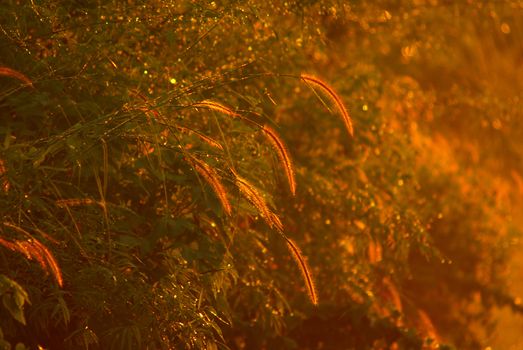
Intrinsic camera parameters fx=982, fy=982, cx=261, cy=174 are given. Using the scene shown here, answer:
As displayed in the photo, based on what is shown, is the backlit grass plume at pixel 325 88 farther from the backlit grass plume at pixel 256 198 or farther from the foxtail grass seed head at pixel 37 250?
the foxtail grass seed head at pixel 37 250

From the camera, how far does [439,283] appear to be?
304 inches

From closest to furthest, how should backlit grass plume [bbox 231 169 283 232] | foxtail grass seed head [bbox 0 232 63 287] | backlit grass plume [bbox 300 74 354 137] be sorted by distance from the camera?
1. foxtail grass seed head [bbox 0 232 63 287]
2. backlit grass plume [bbox 231 169 283 232]
3. backlit grass plume [bbox 300 74 354 137]

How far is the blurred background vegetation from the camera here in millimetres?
3742

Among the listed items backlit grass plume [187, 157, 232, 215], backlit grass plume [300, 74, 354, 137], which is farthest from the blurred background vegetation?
backlit grass plume [300, 74, 354, 137]

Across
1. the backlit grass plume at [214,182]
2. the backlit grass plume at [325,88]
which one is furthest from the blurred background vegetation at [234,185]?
the backlit grass plume at [325,88]

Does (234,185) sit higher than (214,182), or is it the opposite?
(214,182)

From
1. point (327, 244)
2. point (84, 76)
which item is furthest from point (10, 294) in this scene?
point (327, 244)

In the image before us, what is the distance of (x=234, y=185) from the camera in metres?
3.97

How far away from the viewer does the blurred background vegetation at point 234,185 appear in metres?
3.74

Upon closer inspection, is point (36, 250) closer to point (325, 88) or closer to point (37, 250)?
point (37, 250)

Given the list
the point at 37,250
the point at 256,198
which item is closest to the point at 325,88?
the point at 256,198

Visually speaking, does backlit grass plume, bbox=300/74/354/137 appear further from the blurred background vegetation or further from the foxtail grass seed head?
the foxtail grass seed head

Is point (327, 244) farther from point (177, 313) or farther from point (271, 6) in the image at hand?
point (177, 313)

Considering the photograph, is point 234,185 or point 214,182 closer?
point 214,182
